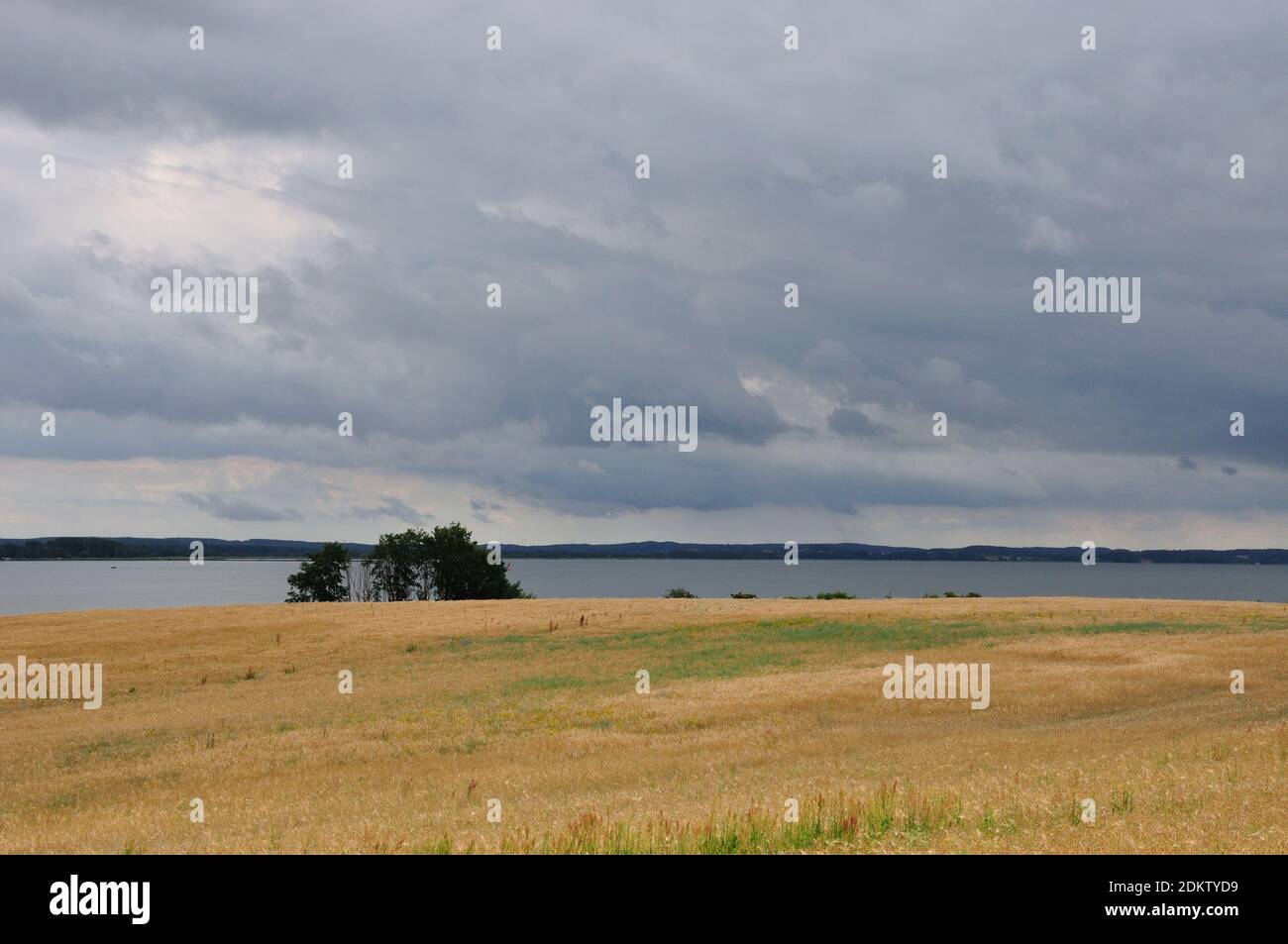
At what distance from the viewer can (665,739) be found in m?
27.9

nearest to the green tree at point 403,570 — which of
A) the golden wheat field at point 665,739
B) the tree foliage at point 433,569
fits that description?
the tree foliage at point 433,569

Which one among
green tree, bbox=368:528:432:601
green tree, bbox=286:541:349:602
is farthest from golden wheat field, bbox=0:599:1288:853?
Answer: green tree, bbox=368:528:432:601

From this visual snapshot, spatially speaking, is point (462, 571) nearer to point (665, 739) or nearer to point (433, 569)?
point (433, 569)

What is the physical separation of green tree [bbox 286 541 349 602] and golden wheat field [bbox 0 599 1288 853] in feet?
240

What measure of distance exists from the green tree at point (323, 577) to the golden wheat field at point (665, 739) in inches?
2881

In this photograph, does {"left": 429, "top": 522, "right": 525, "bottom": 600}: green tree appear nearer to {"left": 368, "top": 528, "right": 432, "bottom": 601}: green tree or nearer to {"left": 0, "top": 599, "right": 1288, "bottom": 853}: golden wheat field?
{"left": 368, "top": 528, "right": 432, "bottom": 601}: green tree

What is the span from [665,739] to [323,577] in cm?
11451

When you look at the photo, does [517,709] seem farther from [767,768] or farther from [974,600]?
[974,600]

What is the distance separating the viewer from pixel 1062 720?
1134 inches

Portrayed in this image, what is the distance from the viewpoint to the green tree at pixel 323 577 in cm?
13275

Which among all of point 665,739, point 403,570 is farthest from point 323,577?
point 665,739
